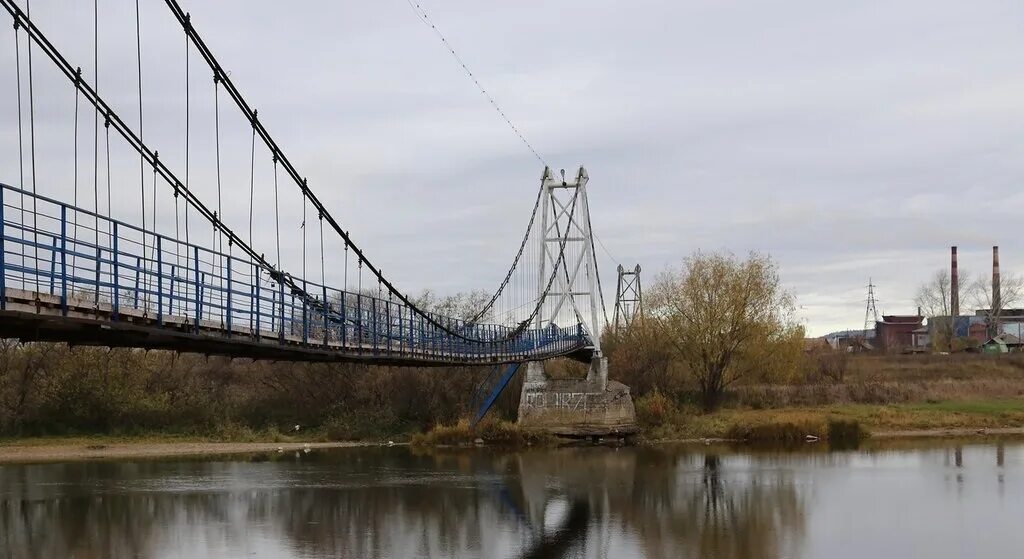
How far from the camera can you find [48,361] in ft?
159

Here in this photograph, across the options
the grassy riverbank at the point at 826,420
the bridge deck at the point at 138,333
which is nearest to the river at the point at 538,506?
the grassy riverbank at the point at 826,420

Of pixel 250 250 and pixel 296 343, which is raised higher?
pixel 250 250

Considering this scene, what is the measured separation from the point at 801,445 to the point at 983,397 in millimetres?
14088

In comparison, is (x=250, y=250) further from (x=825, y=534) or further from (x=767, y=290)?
(x=767, y=290)

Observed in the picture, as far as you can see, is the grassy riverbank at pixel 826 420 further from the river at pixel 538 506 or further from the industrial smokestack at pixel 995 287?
the industrial smokestack at pixel 995 287

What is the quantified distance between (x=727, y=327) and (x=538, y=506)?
73.5ft

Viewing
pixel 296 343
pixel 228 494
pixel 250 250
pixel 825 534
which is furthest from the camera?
pixel 228 494

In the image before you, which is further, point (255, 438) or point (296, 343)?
point (255, 438)

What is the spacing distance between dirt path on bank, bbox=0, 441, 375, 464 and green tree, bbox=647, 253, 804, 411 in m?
14.5

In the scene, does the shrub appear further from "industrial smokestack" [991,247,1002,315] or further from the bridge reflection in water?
"industrial smokestack" [991,247,1002,315]

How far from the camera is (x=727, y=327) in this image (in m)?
49.4

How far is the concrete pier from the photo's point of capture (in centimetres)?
4775

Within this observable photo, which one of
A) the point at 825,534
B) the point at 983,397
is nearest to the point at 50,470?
the point at 825,534

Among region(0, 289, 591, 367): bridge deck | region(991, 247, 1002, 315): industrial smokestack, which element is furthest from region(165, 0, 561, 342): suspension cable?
region(991, 247, 1002, 315): industrial smokestack
